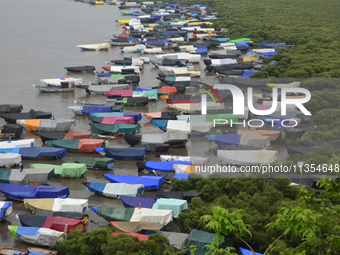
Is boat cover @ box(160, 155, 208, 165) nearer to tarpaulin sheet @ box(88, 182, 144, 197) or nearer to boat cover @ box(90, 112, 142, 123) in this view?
tarpaulin sheet @ box(88, 182, 144, 197)

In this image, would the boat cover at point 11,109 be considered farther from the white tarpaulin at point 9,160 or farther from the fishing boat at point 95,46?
the fishing boat at point 95,46

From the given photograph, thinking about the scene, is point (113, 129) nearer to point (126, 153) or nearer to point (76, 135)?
point (76, 135)

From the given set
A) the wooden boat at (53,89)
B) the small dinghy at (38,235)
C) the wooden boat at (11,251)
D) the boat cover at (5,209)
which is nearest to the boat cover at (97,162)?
the boat cover at (5,209)

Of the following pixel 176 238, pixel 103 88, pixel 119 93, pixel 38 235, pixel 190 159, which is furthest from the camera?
pixel 103 88

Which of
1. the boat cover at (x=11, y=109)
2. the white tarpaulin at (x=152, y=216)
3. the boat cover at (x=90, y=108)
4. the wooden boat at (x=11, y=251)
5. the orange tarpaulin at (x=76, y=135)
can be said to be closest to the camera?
the wooden boat at (x=11, y=251)

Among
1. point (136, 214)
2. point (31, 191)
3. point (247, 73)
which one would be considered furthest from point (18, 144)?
point (247, 73)

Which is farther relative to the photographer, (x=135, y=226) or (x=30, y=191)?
(x=30, y=191)

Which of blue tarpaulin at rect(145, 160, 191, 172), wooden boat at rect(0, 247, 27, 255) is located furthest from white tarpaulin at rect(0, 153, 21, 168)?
wooden boat at rect(0, 247, 27, 255)
